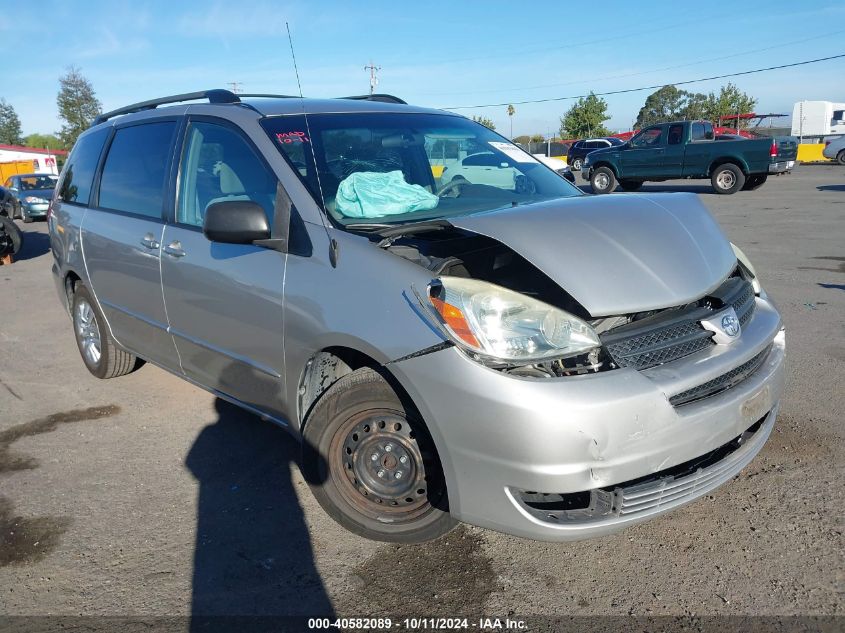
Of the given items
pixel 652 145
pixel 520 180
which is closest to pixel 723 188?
pixel 652 145

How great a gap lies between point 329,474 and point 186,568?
71 cm

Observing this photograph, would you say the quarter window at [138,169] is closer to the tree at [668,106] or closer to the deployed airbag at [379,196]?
the deployed airbag at [379,196]

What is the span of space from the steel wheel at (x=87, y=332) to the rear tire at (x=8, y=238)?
8124mm

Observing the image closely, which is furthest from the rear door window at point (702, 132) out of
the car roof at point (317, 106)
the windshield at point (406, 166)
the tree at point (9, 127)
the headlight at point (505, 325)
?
the tree at point (9, 127)

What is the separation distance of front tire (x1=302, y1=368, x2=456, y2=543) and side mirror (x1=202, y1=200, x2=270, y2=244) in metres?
0.75

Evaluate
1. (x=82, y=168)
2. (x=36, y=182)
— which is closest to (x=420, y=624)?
(x=82, y=168)

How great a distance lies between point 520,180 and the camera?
387 cm

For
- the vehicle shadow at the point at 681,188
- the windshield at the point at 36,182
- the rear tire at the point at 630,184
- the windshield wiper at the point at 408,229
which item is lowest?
the vehicle shadow at the point at 681,188

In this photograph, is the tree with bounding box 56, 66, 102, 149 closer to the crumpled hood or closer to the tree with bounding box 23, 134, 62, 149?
→ the tree with bounding box 23, 134, 62, 149

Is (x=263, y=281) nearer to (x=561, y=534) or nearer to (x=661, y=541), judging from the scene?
(x=561, y=534)

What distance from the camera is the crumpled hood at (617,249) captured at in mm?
2473

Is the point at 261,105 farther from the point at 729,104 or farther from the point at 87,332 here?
the point at 729,104

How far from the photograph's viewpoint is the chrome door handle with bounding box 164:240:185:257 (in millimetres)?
3584

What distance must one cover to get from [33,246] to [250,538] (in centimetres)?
1452
